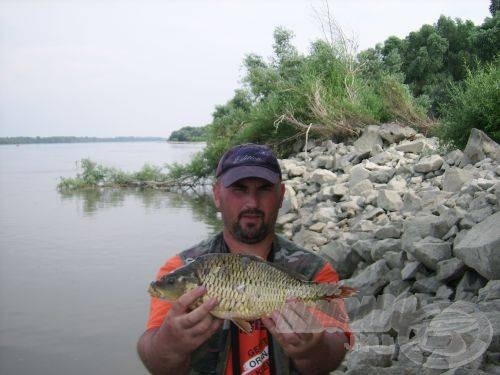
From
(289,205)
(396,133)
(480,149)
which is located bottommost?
(289,205)

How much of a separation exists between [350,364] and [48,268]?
28.7 feet

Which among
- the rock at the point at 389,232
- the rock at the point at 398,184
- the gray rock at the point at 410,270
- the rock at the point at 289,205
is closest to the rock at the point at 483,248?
the gray rock at the point at 410,270

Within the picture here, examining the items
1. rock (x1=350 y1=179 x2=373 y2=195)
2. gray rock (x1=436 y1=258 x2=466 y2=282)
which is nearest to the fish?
gray rock (x1=436 y1=258 x2=466 y2=282)

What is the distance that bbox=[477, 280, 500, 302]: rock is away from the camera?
431cm

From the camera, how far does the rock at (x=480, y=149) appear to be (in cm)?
970

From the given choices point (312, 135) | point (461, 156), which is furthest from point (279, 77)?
point (461, 156)

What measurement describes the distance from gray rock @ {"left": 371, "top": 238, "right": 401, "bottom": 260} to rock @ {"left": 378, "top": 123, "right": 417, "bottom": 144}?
874 centimetres

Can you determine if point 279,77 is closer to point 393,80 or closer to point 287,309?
→ point 393,80

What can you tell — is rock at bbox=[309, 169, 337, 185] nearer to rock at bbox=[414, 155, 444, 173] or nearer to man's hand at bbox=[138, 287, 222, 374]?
rock at bbox=[414, 155, 444, 173]

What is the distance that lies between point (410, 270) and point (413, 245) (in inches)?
12.5

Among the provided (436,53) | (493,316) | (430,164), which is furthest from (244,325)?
(436,53)

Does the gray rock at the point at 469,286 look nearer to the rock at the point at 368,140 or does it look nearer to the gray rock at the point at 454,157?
the gray rock at the point at 454,157

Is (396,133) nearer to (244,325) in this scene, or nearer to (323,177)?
(323,177)

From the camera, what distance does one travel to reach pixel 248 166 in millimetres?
2584
